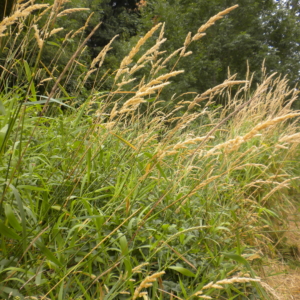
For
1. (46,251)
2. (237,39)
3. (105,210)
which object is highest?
(237,39)

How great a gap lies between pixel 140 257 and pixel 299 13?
16069 millimetres

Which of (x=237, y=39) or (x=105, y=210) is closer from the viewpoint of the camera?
(x=105, y=210)

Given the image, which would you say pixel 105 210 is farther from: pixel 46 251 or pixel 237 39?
pixel 237 39

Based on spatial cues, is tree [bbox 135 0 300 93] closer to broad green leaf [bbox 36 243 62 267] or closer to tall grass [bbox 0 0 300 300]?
tall grass [bbox 0 0 300 300]

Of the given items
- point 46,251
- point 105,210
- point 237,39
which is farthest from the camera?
point 237,39

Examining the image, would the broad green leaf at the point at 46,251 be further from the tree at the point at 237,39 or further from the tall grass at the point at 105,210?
the tree at the point at 237,39

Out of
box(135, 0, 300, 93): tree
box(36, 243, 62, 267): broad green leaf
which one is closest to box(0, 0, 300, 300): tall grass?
box(36, 243, 62, 267): broad green leaf

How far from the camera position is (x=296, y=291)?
6.13ft

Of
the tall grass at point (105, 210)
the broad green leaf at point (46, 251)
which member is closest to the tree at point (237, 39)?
the tall grass at point (105, 210)

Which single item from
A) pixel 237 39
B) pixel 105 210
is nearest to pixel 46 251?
pixel 105 210

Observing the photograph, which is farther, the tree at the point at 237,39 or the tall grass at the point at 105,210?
the tree at the point at 237,39

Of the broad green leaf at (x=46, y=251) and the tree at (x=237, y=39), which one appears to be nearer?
the broad green leaf at (x=46, y=251)

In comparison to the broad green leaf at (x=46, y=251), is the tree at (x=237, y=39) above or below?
above

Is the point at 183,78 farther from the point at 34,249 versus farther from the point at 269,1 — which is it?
the point at 34,249
